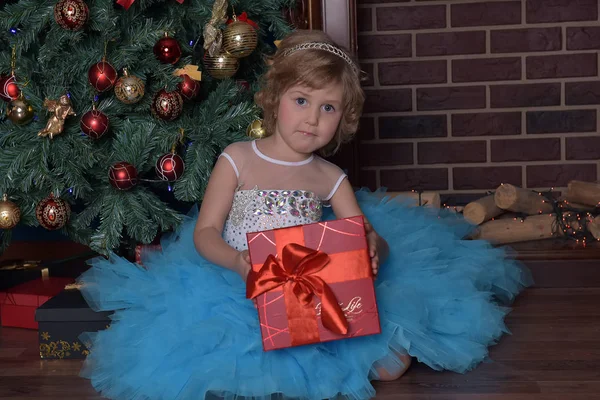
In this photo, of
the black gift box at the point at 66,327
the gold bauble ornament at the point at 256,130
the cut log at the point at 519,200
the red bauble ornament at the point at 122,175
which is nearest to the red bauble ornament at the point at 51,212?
the red bauble ornament at the point at 122,175

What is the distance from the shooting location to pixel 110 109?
221 centimetres

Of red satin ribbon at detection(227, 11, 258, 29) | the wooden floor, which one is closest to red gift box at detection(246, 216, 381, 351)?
the wooden floor

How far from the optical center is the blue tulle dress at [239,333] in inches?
61.3

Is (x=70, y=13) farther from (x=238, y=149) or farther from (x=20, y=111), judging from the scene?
(x=238, y=149)

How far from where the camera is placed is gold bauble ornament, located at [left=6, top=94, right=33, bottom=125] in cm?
212

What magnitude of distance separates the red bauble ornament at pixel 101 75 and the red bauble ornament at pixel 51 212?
1.14ft

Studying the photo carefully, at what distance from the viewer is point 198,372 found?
154 cm

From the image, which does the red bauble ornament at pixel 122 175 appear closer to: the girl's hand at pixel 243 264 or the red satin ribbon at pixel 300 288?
the girl's hand at pixel 243 264

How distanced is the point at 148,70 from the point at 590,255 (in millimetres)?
1573

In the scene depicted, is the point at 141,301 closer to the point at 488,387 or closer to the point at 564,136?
the point at 488,387

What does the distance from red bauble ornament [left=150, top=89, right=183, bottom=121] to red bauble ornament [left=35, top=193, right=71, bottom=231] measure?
1.24 ft

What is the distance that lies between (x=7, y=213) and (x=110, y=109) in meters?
0.41

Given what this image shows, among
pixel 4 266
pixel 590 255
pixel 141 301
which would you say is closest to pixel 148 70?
pixel 141 301

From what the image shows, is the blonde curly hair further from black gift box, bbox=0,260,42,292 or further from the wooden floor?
black gift box, bbox=0,260,42,292
